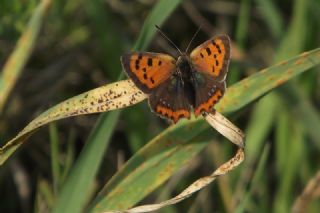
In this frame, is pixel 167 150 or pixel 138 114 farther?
pixel 138 114

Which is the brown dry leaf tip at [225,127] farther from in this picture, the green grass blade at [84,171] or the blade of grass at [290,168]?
the blade of grass at [290,168]

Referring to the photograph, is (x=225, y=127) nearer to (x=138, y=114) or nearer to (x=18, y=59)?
(x=18, y=59)

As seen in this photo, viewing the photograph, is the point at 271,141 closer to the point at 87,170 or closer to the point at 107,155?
the point at 107,155

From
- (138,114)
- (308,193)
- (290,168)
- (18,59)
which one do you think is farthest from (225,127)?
(290,168)

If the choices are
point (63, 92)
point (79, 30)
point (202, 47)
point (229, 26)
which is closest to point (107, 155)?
point (63, 92)

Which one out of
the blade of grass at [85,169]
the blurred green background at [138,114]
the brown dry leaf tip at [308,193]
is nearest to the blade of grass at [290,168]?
the blurred green background at [138,114]

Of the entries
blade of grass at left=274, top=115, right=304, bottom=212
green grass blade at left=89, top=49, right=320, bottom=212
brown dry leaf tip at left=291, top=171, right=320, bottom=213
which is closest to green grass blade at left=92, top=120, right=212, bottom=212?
green grass blade at left=89, top=49, right=320, bottom=212

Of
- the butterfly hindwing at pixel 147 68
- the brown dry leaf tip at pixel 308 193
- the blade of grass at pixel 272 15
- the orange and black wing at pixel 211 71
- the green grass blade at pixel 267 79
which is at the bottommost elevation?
the brown dry leaf tip at pixel 308 193
